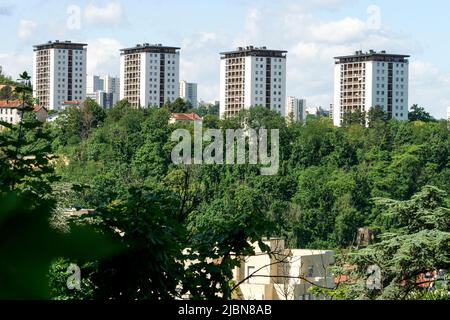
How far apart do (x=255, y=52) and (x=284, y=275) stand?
57074mm

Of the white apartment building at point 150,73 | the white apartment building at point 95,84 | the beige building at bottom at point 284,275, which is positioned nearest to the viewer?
the beige building at bottom at point 284,275

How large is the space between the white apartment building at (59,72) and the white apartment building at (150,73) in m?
3.50

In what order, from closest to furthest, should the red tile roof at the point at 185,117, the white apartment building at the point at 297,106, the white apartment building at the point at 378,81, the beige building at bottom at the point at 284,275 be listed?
the beige building at bottom at the point at 284,275 → the red tile roof at the point at 185,117 → the white apartment building at the point at 378,81 → the white apartment building at the point at 297,106

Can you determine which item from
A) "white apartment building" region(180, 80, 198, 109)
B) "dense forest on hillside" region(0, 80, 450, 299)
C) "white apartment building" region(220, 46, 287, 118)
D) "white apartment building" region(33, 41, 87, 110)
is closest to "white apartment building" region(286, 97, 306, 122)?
"white apartment building" region(180, 80, 198, 109)

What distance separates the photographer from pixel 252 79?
59.6 meters

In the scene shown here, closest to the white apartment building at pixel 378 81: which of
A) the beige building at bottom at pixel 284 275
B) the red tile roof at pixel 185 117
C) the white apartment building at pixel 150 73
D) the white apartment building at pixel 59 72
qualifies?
the white apartment building at pixel 150 73

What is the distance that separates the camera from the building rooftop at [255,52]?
59406 mm

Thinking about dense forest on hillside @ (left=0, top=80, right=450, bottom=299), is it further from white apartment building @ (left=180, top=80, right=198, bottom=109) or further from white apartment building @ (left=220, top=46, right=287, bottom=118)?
white apartment building @ (left=180, top=80, right=198, bottom=109)

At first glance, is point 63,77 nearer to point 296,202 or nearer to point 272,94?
point 272,94

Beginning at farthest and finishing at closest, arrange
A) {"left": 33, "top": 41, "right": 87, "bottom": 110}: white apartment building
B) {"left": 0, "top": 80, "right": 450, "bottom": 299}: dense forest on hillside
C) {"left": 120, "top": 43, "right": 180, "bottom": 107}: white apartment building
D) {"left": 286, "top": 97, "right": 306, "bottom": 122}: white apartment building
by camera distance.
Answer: {"left": 286, "top": 97, "right": 306, "bottom": 122}: white apartment building → {"left": 33, "top": 41, "right": 87, "bottom": 110}: white apartment building → {"left": 120, "top": 43, "right": 180, "bottom": 107}: white apartment building → {"left": 0, "top": 80, "right": 450, "bottom": 299}: dense forest on hillside

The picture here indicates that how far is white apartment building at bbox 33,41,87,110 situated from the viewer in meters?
64.2

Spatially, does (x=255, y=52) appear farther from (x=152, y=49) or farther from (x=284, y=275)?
(x=284, y=275)

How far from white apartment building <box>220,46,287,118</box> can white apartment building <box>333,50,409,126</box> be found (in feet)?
14.4

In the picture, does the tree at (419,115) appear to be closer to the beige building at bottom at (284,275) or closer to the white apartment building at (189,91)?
the white apartment building at (189,91)
